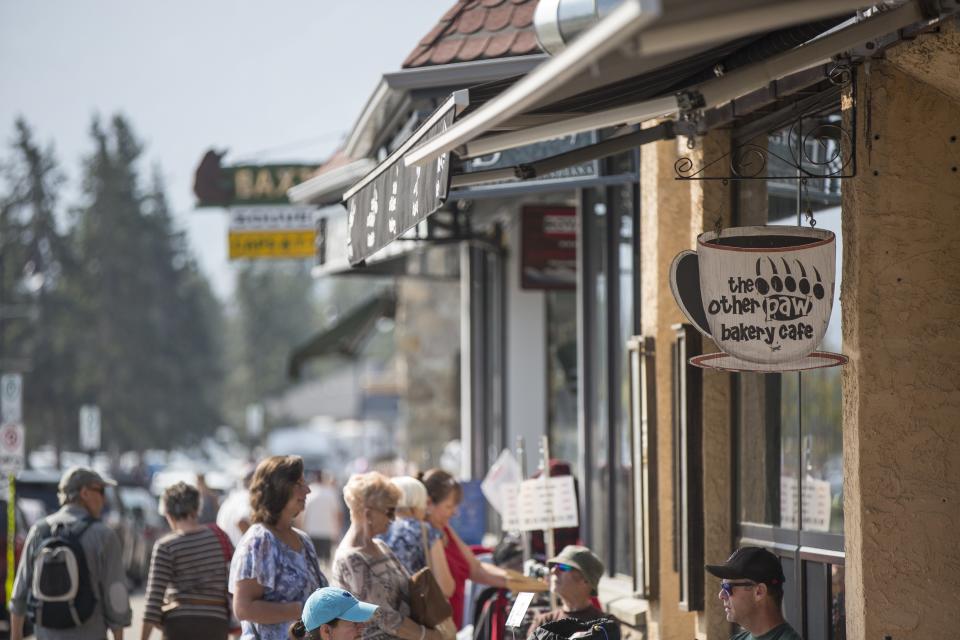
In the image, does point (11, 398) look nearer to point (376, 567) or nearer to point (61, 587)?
point (61, 587)

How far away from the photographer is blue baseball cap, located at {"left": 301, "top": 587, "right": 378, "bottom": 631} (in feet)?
19.6

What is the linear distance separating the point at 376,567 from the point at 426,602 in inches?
10.9

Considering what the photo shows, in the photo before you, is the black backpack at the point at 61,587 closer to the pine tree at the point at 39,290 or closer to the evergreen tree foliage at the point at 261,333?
the pine tree at the point at 39,290

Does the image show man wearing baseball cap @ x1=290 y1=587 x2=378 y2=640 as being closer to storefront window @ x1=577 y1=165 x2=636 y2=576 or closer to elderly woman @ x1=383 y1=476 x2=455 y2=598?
elderly woman @ x1=383 y1=476 x2=455 y2=598

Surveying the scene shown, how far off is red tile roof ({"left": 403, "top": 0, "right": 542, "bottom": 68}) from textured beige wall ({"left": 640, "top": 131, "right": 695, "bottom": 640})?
1404 mm

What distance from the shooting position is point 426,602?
7.11 m

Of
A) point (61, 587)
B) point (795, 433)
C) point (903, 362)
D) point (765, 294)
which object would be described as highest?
point (765, 294)

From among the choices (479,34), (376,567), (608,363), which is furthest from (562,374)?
(376,567)

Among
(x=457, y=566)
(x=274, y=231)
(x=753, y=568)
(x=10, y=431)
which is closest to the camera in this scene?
(x=753, y=568)

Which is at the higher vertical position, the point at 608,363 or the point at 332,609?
the point at 608,363

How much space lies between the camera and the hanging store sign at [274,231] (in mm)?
19719

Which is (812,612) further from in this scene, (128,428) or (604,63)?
(128,428)

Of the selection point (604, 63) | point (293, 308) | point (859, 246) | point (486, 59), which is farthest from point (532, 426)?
point (293, 308)

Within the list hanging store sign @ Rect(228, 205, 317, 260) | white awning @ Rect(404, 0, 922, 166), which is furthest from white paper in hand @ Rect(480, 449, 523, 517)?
hanging store sign @ Rect(228, 205, 317, 260)
